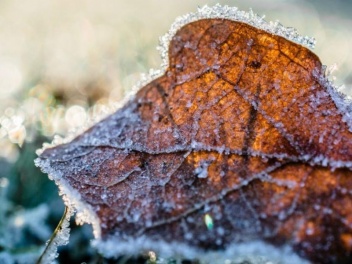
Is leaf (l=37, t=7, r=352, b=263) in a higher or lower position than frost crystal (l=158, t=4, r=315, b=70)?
lower

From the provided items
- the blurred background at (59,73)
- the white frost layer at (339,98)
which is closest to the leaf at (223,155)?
the white frost layer at (339,98)

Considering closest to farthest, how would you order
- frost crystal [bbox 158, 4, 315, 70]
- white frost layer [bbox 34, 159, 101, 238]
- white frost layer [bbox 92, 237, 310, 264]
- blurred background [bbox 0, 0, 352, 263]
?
white frost layer [bbox 92, 237, 310, 264], white frost layer [bbox 34, 159, 101, 238], frost crystal [bbox 158, 4, 315, 70], blurred background [bbox 0, 0, 352, 263]

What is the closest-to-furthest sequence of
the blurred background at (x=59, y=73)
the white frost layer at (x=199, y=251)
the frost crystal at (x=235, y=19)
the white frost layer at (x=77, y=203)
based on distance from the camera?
the white frost layer at (x=199, y=251) < the white frost layer at (x=77, y=203) < the frost crystal at (x=235, y=19) < the blurred background at (x=59, y=73)

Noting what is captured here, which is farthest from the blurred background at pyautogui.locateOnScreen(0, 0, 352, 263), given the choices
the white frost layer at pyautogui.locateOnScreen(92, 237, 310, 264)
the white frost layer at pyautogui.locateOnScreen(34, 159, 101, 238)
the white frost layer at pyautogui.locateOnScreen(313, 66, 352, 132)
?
the white frost layer at pyautogui.locateOnScreen(92, 237, 310, 264)

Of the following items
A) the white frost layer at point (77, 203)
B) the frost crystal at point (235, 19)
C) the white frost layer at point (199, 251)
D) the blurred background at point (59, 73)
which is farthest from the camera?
the blurred background at point (59, 73)

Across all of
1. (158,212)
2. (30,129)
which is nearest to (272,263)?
(158,212)

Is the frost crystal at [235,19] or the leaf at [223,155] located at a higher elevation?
the frost crystal at [235,19]

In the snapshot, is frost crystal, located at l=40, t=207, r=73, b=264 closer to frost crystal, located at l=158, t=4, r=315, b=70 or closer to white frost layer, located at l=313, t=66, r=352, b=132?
frost crystal, located at l=158, t=4, r=315, b=70

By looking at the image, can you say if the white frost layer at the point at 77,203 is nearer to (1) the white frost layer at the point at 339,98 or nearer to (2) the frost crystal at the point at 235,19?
(2) the frost crystal at the point at 235,19

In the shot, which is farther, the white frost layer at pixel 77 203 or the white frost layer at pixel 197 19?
the white frost layer at pixel 197 19
